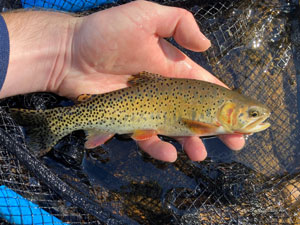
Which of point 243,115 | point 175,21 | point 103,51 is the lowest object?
point 243,115

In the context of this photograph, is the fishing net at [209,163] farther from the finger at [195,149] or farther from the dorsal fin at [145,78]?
the dorsal fin at [145,78]

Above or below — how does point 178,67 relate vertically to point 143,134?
above

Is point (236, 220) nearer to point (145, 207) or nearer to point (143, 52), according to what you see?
point (145, 207)

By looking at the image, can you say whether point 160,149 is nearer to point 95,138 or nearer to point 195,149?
point 195,149

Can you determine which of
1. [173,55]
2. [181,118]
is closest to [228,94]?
[181,118]

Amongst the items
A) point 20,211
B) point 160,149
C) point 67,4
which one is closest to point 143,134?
point 160,149

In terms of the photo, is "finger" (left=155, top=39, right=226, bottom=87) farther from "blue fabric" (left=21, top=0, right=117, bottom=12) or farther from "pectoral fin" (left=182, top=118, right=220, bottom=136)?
"blue fabric" (left=21, top=0, right=117, bottom=12)
